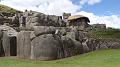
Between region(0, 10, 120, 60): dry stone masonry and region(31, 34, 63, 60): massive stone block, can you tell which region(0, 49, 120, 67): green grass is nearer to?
region(31, 34, 63, 60): massive stone block

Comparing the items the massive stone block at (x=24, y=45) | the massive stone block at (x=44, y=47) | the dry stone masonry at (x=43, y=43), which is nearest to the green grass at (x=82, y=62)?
the massive stone block at (x=44, y=47)

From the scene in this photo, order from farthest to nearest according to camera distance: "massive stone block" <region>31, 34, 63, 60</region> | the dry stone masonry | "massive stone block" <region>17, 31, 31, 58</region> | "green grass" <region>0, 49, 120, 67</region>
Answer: "massive stone block" <region>17, 31, 31, 58</region> → the dry stone masonry → "massive stone block" <region>31, 34, 63, 60</region> → "green grass" <region>0, 49, 120, 67</region>

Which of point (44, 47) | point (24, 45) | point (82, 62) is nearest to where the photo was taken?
point (82, 62)

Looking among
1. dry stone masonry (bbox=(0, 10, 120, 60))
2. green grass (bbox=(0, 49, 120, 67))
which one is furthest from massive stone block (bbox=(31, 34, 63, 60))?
green grass (bbox=(0, 49, 120, 67))

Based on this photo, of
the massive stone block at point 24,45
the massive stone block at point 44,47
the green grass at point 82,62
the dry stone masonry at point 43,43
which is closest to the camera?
the green grass at point 82,62

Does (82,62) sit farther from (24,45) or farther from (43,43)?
(24,45)

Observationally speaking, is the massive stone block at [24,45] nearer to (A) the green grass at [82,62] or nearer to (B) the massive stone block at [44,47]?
(B) the massive stone block at [44,47]

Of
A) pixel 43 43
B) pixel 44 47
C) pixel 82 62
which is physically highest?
pixel 43 43

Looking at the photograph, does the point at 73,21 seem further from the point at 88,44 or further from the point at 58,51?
the point at 58,51

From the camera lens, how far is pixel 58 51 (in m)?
25.6

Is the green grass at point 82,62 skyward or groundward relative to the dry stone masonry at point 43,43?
groundward

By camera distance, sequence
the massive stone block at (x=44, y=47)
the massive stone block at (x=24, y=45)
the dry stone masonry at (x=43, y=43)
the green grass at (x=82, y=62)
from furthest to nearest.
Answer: the massive stone block at (x=24, y=45)
the dry stone masonry at (x=43, y=43)
the massive stone block at (x=44, y=47)
the green grass at (x=82, y=62)

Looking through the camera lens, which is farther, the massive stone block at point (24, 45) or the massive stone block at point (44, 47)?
the massive stone block at point (24, 45)

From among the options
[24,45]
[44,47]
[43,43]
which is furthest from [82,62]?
[24,45]
